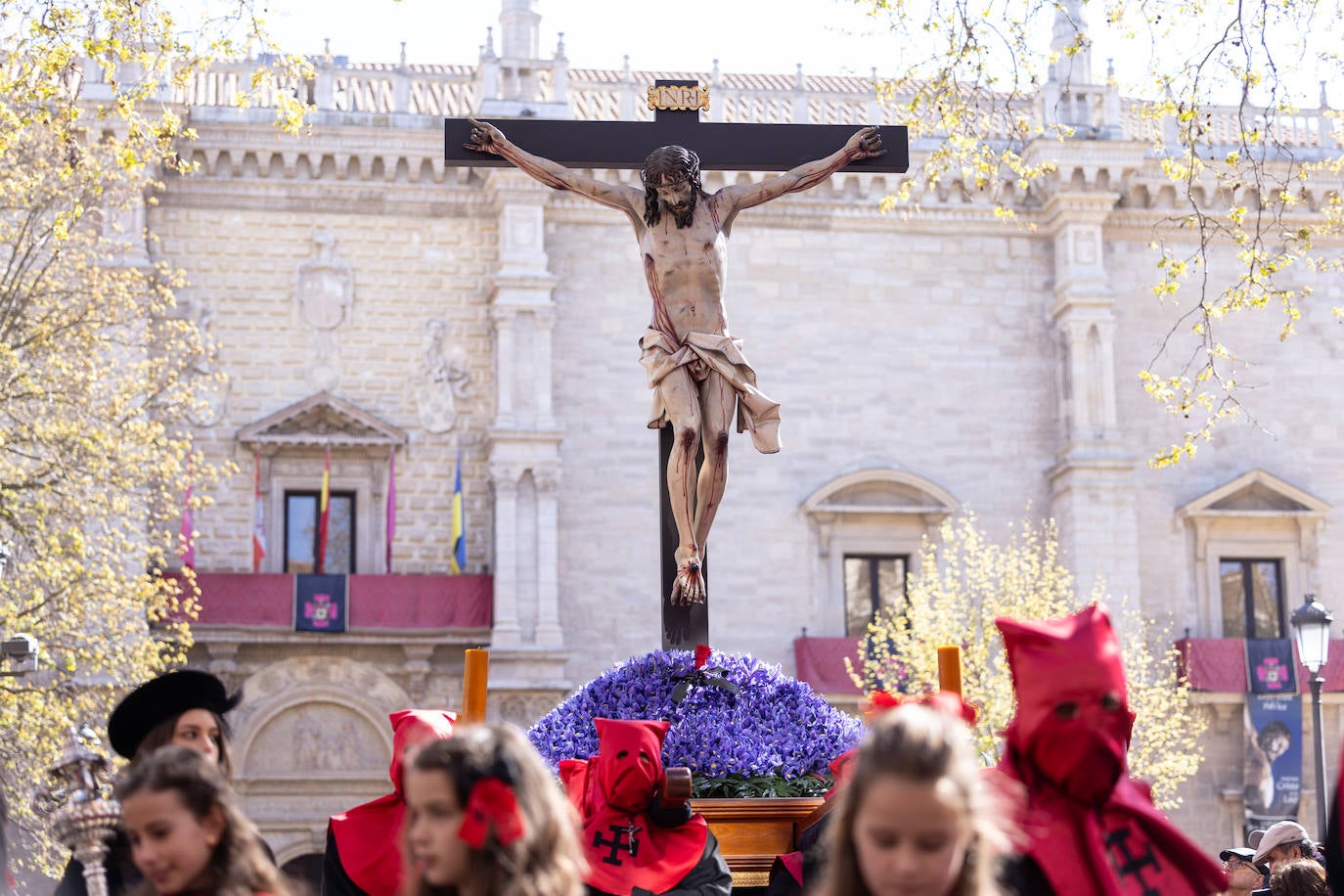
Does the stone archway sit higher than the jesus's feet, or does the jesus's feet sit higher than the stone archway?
the jesus's feet

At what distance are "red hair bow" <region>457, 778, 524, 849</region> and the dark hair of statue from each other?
4345mm

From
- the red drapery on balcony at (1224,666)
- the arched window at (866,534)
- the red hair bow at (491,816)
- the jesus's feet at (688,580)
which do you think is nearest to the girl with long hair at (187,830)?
the red hair bow at (491,816)

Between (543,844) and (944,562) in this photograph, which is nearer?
(543,844)

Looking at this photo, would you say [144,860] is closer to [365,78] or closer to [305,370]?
[305,370]

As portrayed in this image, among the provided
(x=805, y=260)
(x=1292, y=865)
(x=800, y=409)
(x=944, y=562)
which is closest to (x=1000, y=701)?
(x=944, y=562)

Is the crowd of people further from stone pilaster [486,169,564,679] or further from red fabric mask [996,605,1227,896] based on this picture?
stone pilaster [486,169,564,679]

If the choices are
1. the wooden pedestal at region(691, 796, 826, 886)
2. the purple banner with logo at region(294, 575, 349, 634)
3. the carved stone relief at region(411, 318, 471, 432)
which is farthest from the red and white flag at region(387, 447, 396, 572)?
the wooden pedestal at region(691, 796, 826, 886)

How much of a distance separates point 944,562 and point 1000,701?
4.17m

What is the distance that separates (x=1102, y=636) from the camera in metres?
4.48

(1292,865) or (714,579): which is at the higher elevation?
(714,579)

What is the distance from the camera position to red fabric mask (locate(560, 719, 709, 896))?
6176 millimetres

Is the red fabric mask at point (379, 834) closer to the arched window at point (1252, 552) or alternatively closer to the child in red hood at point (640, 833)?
the child in red hood at point (640, 833)

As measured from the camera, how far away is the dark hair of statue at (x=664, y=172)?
319 inches

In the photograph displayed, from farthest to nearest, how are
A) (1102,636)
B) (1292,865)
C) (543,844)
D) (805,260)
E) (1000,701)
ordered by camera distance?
(805,260) < (1000,701) < (1292,865) < (1102,636) < (543,844)
